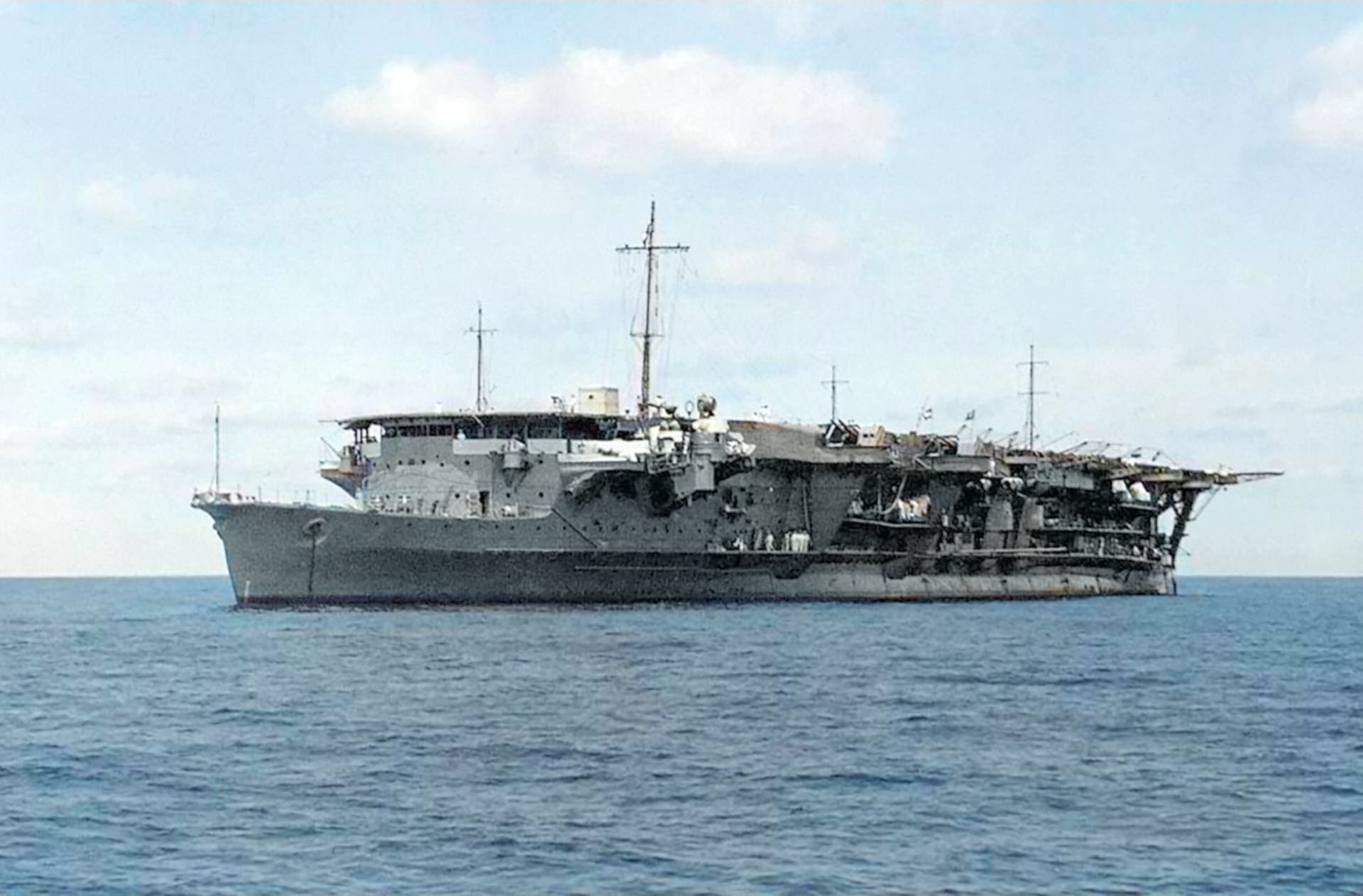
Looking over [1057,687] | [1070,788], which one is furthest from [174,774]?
[1057,687]

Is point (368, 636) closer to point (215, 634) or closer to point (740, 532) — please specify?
point (215, 634)

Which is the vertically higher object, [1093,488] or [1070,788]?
[1093,488]

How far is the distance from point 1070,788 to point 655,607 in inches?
1298

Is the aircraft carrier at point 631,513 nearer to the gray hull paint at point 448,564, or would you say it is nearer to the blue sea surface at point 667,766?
the gray hull paint at point 448,564

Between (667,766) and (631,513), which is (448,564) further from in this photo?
(667,766)

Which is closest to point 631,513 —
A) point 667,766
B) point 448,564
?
point 448,564

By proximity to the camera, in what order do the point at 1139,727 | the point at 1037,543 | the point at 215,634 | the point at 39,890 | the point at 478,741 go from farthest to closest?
1. the point at 1037,543
2. the point at 215,634
3. the point at 1139,727
4. the point at 478,741
5. the point at 39,890

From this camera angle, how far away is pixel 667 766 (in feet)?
78.4

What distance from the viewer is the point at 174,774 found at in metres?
23.7

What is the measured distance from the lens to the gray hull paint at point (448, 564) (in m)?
50.6

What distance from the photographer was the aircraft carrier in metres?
51.2

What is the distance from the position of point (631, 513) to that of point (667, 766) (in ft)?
102

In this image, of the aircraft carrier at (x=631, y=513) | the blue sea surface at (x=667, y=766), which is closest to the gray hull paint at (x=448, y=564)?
the aircraft carrier at (x=631, y=513)

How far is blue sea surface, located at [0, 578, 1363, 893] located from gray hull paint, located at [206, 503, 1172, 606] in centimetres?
563
